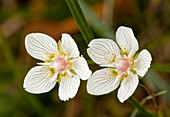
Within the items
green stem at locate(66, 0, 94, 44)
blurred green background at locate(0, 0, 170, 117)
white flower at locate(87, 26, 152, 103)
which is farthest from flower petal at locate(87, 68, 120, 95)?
blurred green background at locate(0, 0, 170, 117)

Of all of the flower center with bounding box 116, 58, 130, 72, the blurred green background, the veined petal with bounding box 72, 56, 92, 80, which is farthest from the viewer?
the blurred green background

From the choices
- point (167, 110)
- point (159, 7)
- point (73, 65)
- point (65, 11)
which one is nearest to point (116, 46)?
point (73, 65)

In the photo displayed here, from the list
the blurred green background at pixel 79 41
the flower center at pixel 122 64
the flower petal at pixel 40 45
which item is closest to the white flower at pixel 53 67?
the flower petal at pixel 40 45

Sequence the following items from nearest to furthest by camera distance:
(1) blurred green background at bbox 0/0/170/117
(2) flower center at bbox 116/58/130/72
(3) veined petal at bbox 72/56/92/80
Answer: (3) veined petal at bbox 72/56/92/80 < (2) flower center at bbox 116/58/130/72 < (1) blurred green background at bbox 0/0/170/117

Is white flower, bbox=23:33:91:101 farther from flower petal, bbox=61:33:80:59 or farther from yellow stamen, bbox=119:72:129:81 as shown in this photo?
yellow stamen, bbox=119:72:129:81

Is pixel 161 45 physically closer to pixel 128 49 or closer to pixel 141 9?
pixel 141 9

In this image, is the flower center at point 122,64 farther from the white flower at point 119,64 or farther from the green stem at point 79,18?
the green stem at point 79,18

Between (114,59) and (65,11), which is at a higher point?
(114,59)

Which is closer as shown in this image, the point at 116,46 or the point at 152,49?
the point at 116,46
